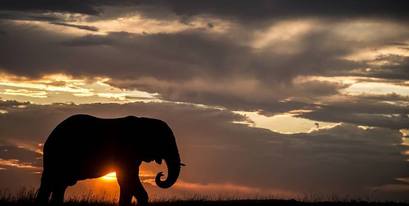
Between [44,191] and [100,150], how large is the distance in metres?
2.87

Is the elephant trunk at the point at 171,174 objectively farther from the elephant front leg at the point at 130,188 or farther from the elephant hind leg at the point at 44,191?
the elephant hind leg at the point at 44,191

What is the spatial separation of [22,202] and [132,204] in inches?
188

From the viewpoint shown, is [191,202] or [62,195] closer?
[62,195]

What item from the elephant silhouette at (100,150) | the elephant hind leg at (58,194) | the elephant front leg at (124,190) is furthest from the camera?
the elephant hind leg at (58,194)

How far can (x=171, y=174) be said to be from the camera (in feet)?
104

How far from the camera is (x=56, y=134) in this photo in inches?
1252

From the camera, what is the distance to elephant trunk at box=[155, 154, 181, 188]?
31.6m

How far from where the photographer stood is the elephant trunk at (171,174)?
1243 inches

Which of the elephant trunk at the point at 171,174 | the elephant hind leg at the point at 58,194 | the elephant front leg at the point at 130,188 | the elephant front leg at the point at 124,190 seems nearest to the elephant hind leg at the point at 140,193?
the elephant front leg at the point at 130,188

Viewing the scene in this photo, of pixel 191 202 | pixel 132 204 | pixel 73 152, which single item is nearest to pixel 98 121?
pixel 73 152

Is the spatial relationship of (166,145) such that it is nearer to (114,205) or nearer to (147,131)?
(147,131)

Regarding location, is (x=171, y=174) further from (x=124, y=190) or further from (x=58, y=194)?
(x=58, y=194)

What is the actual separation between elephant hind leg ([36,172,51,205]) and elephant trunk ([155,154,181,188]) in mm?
4410

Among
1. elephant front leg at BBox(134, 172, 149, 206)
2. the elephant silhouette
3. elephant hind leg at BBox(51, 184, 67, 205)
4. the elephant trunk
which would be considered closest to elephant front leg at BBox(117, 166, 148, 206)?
elephant front leg at BBox(134, 172, 149, 206)
